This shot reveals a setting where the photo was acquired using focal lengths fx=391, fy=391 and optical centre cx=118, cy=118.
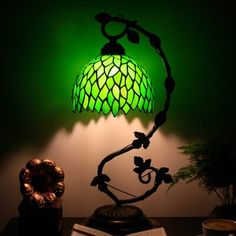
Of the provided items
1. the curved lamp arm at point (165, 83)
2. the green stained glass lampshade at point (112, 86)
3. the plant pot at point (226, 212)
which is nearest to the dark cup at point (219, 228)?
the plant pot at point (226, 212)

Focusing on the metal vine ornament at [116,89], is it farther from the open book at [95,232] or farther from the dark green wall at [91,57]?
the dark green wall at [91,57]

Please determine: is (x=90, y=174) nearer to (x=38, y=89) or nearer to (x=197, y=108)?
(x=38, y=89)

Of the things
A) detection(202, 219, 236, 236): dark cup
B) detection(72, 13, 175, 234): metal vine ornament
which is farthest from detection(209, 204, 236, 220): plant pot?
detection(72, 13, 175, 234): metal vine ornament

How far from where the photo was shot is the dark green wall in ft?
5.26

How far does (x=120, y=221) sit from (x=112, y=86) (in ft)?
1.50

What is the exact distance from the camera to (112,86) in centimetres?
125

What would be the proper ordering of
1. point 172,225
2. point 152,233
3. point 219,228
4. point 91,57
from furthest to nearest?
point 91,57 → point 172,225 → point 152,233 → point 219,228

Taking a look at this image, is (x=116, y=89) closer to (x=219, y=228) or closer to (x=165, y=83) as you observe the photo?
(x=165, y=83)

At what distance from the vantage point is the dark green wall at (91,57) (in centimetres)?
160

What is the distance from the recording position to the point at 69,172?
5.38ft

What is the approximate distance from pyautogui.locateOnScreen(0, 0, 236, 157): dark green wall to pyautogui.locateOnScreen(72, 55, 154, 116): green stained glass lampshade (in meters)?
0.32

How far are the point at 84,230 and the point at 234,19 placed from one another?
3.41 feet

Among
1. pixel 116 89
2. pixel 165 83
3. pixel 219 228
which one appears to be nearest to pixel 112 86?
pixel 116 89

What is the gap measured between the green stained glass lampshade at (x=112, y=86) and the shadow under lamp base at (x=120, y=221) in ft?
1.16
